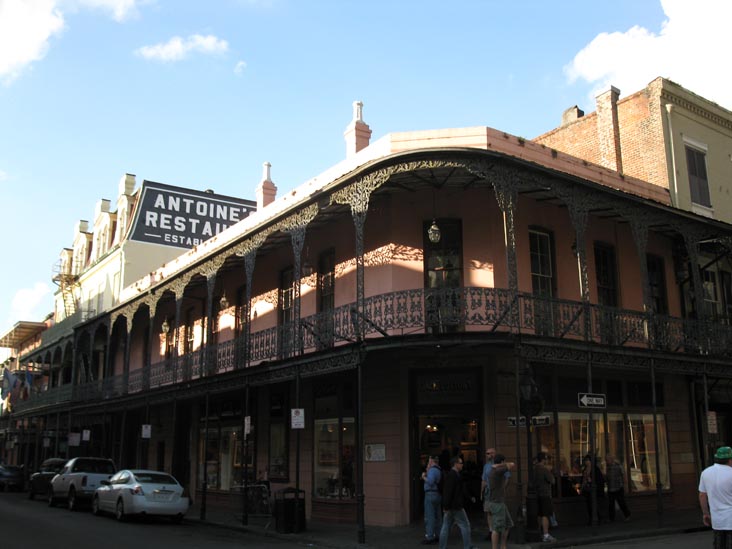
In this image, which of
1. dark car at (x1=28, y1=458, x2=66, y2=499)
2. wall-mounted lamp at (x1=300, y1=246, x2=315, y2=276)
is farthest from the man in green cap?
dark car at (x1=28, y1=458, x2=66, y2=499)

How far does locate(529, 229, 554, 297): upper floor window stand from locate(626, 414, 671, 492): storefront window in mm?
4194

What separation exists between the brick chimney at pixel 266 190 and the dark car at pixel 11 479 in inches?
831

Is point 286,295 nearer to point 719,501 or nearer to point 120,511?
point 120,511

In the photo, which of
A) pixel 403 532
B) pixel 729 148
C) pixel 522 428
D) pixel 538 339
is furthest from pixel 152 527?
pixel 729 148

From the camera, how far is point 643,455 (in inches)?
720

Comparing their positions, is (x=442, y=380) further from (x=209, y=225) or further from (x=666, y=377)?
(x=209, y=225)

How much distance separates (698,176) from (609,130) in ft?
9.85

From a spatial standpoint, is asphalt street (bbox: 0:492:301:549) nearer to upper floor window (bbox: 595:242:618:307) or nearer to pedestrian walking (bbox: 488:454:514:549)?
pedestrian walking (bbox: 488:454:514:549)

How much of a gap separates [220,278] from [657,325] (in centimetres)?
1413

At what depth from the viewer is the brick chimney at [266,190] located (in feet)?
86.4

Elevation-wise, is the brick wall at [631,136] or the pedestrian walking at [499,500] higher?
the brick wall at [631,136]

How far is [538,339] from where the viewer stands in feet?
45.8

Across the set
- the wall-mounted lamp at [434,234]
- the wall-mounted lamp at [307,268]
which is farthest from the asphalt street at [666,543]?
the wall-mounted lamp at [307,268]

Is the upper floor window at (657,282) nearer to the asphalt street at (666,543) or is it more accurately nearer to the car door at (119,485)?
the asphalt street at (666,543)
